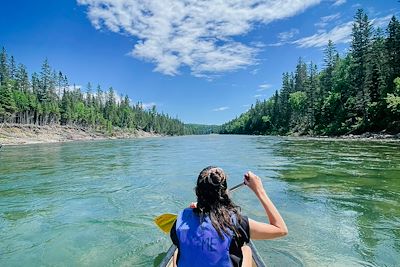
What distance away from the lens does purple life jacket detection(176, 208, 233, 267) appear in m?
3.13

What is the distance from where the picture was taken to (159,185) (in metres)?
15.7

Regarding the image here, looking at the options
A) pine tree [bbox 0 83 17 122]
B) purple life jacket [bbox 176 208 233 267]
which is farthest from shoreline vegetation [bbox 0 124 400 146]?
purple life jacket [bbox 176 208 233 267]

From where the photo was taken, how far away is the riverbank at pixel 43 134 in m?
75.7

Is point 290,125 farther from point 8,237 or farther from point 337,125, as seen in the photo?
point 8,237

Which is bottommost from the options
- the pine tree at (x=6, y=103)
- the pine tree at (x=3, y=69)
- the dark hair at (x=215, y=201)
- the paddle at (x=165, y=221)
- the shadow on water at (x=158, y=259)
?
the shadow on water at (x=158, y=259)

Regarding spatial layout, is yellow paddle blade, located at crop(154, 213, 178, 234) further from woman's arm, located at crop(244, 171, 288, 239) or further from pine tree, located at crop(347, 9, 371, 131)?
pine tree, located at crop(347, 9, 371, 131)

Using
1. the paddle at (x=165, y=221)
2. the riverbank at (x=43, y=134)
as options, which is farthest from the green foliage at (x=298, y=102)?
the paddle at (x=165, y=221)

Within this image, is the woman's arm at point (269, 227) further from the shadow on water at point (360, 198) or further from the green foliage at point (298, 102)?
the green foliage at point (298, 102)

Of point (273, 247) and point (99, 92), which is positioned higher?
point (99, 92)

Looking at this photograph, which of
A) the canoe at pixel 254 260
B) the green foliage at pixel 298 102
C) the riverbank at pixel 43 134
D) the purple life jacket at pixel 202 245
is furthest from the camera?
the green foliage at pixel 298 102

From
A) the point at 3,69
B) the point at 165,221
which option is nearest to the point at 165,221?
the point at 165,221

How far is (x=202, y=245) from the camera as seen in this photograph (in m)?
3.15

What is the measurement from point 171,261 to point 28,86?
13244 cm

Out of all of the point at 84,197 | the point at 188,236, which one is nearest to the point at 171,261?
the point at 188,236
